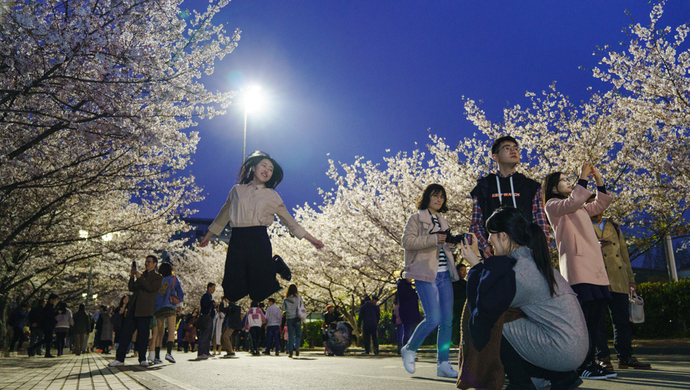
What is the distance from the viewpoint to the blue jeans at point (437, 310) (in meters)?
5.65

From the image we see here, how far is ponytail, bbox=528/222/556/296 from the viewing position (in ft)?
9.61

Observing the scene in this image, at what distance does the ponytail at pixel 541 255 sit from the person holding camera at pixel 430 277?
2.48 metres

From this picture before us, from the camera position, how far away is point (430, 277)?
5684 mm

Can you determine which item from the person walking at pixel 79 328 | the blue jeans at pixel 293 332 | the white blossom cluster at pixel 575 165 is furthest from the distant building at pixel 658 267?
the person walking at pixel 79 328

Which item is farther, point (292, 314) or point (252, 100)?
point (292, 314)

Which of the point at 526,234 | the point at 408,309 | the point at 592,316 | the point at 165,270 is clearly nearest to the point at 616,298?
the point at 592,316

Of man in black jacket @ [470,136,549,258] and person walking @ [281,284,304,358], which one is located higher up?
man in black jacket @ [470,136,549,258]

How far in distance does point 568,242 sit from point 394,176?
611 inches

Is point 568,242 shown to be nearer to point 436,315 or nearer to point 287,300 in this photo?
point 436,315

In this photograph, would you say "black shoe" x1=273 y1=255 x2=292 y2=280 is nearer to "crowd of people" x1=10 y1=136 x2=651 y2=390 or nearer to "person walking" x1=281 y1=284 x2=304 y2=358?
"crowd of people" x1=10 y1=136 x2=651 y2=390

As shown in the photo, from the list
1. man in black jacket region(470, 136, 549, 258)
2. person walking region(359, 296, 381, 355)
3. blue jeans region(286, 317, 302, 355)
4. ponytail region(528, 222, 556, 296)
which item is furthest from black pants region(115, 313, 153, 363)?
ponytail region(528, 222, 556, 296)

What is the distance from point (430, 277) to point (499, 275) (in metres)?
2.84

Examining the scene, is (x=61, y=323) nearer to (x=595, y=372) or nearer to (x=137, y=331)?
(x=137, y=331)

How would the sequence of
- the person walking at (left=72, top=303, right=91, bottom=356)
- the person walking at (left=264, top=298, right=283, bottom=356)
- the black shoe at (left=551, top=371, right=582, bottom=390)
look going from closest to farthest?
the black shoe at (left=551, top=371, right=582, bottom=390) < the person walking at (left=264, top=298, right=283, bottom=356) < the person walking at (left=72, top=303, right=91, bottom=356)
